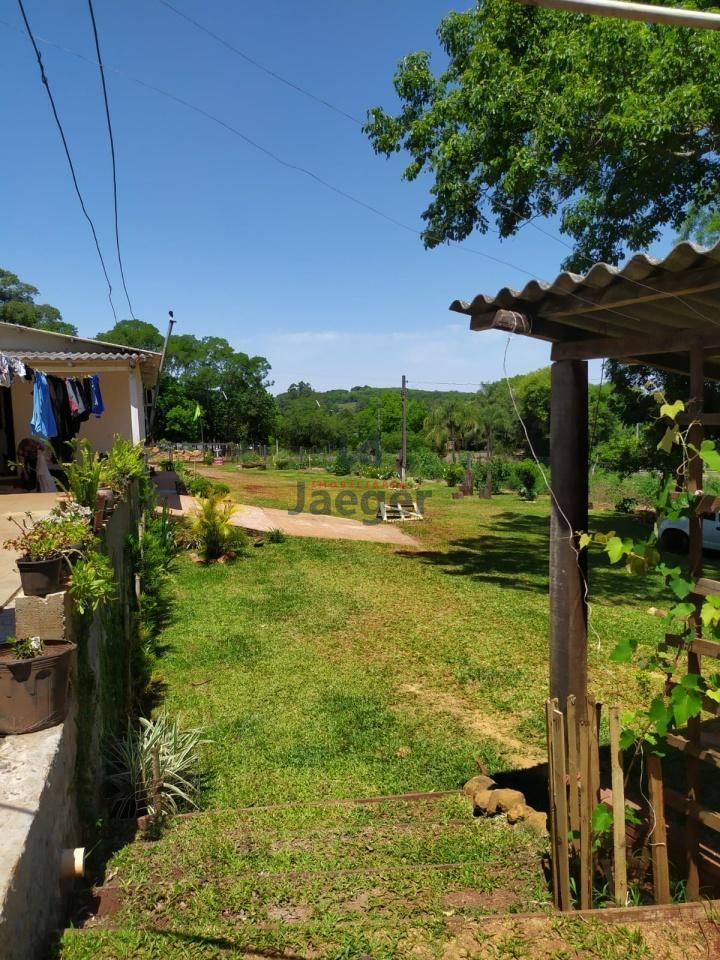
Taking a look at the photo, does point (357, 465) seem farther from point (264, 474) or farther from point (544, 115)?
point (544, 115)

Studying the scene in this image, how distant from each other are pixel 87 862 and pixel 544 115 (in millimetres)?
9675

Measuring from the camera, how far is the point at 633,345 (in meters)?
3.05

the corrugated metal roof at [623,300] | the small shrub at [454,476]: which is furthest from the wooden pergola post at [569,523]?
the small shrub at [454,476]

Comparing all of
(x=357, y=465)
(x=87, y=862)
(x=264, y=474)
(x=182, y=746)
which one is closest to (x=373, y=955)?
(x=87, y=862)

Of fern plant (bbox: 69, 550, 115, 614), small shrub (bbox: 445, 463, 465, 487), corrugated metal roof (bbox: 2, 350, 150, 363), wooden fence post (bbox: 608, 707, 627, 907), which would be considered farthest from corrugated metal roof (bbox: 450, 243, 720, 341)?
small shrub (bbox: 445, 463, 465, 487)

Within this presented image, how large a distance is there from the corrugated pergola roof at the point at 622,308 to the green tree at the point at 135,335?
172ft

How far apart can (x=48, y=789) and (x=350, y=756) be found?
2824 mm

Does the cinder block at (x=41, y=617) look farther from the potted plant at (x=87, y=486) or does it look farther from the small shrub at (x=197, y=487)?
the small shrub at (x=197, y=487)

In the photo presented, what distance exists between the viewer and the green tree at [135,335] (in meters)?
51.7

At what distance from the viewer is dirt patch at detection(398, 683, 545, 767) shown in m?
4.72

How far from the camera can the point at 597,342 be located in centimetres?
321

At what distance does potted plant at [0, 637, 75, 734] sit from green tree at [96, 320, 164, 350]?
52.3 meters

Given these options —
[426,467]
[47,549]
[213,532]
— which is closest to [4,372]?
[213,532]

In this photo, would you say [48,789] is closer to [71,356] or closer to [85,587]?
[85,587]
